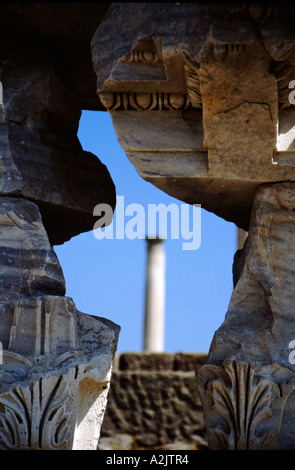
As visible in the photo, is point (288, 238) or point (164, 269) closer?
point (288, 238)

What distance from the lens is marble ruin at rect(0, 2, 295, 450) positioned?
15.7 feet

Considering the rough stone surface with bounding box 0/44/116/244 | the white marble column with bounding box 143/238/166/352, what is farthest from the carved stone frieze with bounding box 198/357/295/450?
the white marble column with bounding box 143/238/166/352

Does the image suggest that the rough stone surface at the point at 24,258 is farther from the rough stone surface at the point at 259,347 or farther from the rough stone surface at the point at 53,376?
the rough stone surface at the point at 259,347

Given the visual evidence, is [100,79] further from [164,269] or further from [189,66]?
[164,269]

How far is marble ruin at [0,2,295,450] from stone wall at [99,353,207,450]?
7.10 ft

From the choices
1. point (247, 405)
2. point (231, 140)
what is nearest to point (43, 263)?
point (231, 140)

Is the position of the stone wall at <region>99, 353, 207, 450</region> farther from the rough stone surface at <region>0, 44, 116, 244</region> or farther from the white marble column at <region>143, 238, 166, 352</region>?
the white marble column at <region>143, 238, 166, 352</region>

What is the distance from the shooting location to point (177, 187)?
5.29m

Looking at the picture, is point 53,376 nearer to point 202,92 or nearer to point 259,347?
point 259,347

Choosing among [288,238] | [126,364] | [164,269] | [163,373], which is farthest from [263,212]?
[164,269]

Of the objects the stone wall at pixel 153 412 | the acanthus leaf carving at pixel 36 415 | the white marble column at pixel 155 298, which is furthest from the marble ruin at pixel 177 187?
the white marble column at pixel 155 298

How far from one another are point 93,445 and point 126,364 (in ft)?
10.3

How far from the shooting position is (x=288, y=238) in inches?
202
